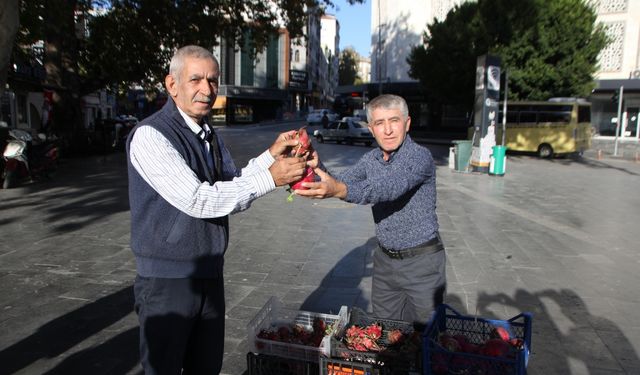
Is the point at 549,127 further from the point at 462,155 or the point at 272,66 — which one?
the point at 272,66

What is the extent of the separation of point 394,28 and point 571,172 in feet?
89.4

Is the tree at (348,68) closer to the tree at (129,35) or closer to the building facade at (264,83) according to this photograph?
the building facade at (264,83)

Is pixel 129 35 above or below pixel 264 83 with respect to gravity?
below

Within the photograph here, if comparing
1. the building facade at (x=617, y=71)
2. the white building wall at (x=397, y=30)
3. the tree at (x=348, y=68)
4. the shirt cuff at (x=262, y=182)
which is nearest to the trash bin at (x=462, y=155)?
the shirt cuff at (x=262, y=182)

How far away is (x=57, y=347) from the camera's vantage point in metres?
3.62

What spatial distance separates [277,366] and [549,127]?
22419mm

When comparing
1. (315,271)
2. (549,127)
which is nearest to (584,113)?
(549,127)

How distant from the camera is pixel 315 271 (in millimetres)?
5570

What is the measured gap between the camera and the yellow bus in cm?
2133

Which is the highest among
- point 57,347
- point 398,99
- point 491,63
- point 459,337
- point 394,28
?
point 394,28

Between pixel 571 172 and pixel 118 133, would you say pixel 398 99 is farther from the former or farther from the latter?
pixel 118 133

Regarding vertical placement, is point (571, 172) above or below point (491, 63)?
below

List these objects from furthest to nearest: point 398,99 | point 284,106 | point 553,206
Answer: point 284,106 → point 553,206 → point 398,99

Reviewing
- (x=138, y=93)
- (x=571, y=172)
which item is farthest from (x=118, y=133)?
(x=138, y=93)
